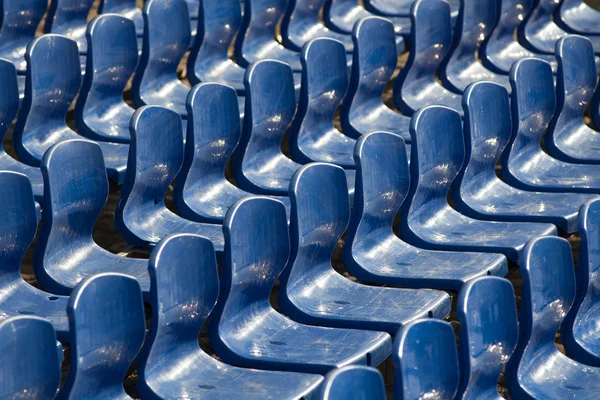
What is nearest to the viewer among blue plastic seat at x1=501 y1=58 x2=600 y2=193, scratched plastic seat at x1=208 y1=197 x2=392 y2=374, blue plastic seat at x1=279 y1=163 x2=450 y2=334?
scratched plastic seat at x1=208 y1=197 x2=392 y2=374

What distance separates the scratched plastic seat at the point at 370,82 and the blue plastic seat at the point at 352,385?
1.27 meters

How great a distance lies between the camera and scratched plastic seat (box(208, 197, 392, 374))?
1.69 meters

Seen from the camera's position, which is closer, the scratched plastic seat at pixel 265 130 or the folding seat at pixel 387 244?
the folding seat at pixel 387 244

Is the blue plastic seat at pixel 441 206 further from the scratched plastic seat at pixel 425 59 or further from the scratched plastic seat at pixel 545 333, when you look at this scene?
the scratched plastic seat at pixel 425 59

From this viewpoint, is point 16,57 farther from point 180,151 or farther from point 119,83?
point 180,151

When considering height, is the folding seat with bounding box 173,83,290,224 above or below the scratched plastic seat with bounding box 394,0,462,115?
below

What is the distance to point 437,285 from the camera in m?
1.93

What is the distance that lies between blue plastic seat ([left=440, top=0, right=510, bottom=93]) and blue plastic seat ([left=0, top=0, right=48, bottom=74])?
1.04 m

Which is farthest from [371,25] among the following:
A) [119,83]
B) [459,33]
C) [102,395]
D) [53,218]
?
[102,395]

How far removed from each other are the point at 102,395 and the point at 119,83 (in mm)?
1161

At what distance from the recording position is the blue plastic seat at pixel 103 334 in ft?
4.76

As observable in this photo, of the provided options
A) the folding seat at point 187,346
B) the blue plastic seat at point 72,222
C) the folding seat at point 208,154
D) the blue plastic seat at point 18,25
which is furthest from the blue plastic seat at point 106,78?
the folding seat at point 187,346

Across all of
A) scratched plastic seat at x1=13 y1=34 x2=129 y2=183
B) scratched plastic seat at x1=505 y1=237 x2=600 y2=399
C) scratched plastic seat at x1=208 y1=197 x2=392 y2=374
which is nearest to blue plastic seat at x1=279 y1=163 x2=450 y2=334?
scratched plastic seat at x1=208 y1=197 x2=392 y2=374

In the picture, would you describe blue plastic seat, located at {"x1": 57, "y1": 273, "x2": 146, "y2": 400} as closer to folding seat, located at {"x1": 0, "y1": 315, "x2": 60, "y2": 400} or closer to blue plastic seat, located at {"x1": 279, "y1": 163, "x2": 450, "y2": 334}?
folding seat, located at {"x1": 0, "y1": 315, "x2": 60, "y2": 400}
